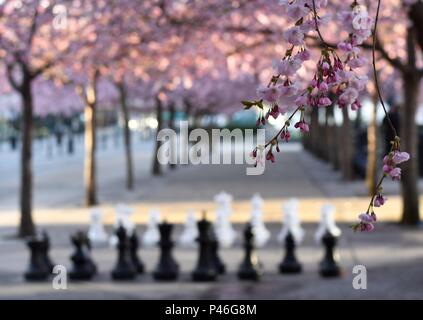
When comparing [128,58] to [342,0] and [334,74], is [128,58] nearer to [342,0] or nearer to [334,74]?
[342,0]

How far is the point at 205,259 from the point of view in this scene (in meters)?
11.6

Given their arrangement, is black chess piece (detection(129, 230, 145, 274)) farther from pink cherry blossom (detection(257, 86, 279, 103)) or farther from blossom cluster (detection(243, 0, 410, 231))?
pink cherry blossom (detection(257, 86, 279, 103))

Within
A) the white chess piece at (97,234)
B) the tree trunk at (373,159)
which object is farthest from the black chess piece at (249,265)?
the tree trunk at (373,159)

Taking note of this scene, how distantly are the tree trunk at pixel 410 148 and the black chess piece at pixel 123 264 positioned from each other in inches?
291

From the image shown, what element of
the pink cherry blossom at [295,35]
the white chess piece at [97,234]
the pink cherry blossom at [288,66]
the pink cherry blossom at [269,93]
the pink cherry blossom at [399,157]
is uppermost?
the pink cherry blossom at [295,35]

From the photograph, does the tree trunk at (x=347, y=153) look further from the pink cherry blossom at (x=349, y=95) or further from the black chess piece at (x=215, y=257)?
the pink cherry blossom at (x=349, y=95)

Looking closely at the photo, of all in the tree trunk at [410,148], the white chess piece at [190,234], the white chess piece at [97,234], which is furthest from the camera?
the tree trunk at [410,148]

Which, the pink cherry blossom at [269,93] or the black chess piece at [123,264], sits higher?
the pink cherry blossom at [269,93]

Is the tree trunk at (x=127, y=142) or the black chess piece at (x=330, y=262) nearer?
the black chess piece at (x=330, y=262)

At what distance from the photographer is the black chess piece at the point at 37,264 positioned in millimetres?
11625

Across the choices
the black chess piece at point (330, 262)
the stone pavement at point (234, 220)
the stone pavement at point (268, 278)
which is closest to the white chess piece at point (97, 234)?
the stone pavement at point (268, 278)

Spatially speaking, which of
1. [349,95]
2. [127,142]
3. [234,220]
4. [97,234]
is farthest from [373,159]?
[349,95]

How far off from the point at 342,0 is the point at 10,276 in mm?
8129

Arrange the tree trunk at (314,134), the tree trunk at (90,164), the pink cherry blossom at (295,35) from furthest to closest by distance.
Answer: the tree trunk at (314,134)
the tree trunk at (90,164)
the pink cherry blossom at (295,35)
